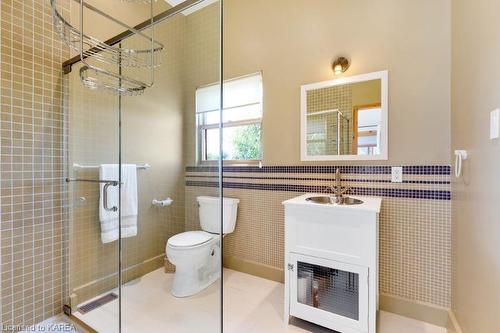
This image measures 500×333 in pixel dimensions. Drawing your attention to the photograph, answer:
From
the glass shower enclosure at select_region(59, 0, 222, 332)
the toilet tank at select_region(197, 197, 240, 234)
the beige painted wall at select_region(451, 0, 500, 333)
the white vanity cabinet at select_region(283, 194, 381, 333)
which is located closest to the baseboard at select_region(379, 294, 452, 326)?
the beige painted wall at select_region(451, 0, 500, 333)

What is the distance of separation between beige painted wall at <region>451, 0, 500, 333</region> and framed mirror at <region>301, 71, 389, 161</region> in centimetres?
43

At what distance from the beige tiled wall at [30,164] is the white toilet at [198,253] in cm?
84

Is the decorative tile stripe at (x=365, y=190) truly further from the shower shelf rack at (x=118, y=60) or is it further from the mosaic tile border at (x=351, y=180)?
the shower shelf rack at (x=118, y=60)

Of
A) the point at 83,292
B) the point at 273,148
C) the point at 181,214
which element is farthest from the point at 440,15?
the point at 83,292

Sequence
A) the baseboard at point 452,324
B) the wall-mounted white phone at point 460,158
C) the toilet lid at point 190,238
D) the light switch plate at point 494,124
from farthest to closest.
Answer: the toilet lid at point 190,238
the baseboard at point 452,324
the wall-mounted white phone at point 460,158
the light switch plate at point 494,124

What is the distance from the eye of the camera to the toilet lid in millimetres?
1723

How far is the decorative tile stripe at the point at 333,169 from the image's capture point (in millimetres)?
1629

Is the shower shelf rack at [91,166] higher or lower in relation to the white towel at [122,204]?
higher

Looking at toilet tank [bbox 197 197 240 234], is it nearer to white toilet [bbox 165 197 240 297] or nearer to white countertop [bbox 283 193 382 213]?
white toilet [bbox 165 197 240 297]

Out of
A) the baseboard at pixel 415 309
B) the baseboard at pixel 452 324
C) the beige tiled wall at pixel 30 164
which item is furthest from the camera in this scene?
the baseboard at pixel 415 309

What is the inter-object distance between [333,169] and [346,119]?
0.42 meters

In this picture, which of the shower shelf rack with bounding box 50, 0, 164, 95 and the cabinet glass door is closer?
the cabinet glass door

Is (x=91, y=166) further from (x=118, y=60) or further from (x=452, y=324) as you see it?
(x=452, y=324)

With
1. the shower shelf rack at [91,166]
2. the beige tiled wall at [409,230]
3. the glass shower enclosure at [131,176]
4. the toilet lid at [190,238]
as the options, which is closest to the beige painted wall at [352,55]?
the beige tiled wall at [409,230]
